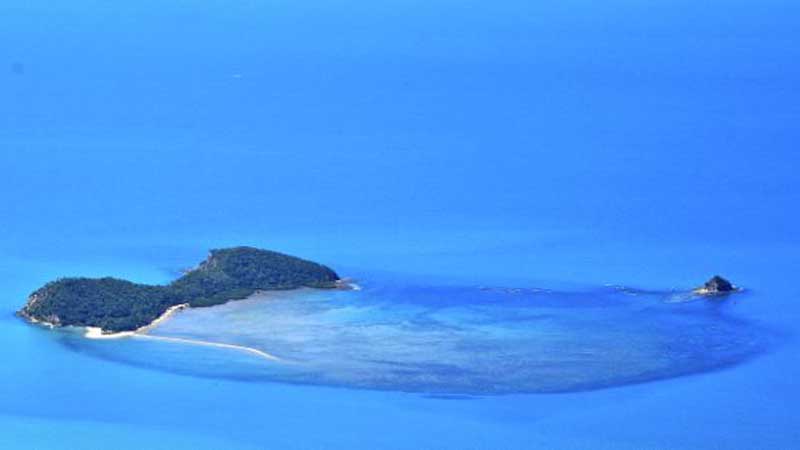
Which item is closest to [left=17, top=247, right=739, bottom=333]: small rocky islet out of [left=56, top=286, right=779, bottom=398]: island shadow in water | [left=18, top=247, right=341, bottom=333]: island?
[left=18, top=247, right=341, bottom=333]: island

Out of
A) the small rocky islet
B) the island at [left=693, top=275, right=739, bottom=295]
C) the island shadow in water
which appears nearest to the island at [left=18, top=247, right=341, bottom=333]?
the small rocky islet

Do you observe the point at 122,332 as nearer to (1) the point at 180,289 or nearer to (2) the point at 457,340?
(1) the point at 180,289

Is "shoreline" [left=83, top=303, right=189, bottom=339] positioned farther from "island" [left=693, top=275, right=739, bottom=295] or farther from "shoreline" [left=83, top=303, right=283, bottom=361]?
"island" [left=693, top=275, right=739, bottom=295]

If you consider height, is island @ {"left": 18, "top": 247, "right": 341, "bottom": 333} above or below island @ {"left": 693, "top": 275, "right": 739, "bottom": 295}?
below

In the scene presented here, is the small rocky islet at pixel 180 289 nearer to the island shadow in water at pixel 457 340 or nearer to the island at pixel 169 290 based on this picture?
the island at pixel 169 290

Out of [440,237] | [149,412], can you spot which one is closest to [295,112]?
[440,237]

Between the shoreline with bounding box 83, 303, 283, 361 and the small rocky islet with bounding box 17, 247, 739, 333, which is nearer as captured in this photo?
the shoreline with bounding box 83, 303, 283, 361
